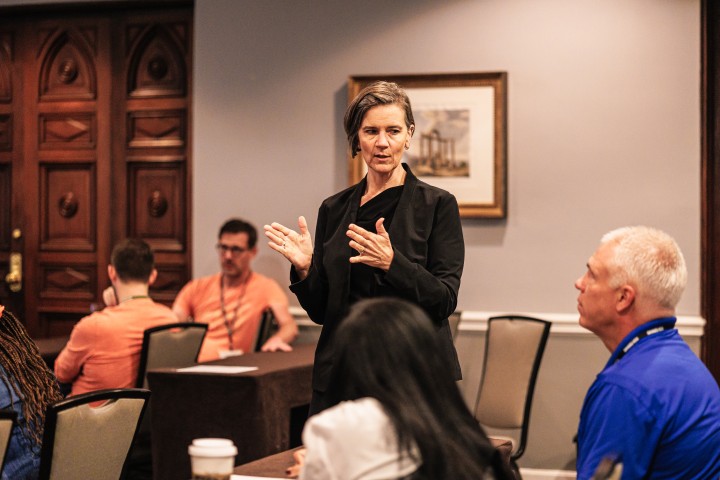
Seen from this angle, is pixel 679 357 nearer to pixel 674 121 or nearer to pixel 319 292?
pixel 319 292

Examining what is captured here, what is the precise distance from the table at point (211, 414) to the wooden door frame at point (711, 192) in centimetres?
226

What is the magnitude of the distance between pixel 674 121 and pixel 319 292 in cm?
301

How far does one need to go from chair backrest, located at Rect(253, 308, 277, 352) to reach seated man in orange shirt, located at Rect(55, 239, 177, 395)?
38.4 inches

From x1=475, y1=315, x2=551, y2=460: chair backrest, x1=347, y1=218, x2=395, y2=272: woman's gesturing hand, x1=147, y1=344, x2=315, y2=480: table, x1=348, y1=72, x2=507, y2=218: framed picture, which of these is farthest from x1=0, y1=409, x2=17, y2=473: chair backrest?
x1=348, y1=72, x2=507, y2=218: framed picture

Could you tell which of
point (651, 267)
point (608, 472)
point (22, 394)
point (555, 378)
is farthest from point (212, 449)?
point (555, 378)

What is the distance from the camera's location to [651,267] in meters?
1.92

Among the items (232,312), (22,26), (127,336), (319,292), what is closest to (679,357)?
(319,292)

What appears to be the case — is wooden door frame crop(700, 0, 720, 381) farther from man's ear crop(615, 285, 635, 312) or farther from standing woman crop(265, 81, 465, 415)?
man's ear crop(615, 285, 635, 312)

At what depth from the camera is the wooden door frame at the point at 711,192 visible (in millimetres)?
4758

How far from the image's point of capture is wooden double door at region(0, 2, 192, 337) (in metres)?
5.70

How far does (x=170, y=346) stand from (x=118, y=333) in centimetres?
23

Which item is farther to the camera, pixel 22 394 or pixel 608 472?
pixel 22 394

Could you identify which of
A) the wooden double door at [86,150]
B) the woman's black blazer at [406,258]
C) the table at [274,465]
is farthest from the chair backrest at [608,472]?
the wooden double door at [86,150]

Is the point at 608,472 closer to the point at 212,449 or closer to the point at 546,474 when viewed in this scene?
the point at 212,449
